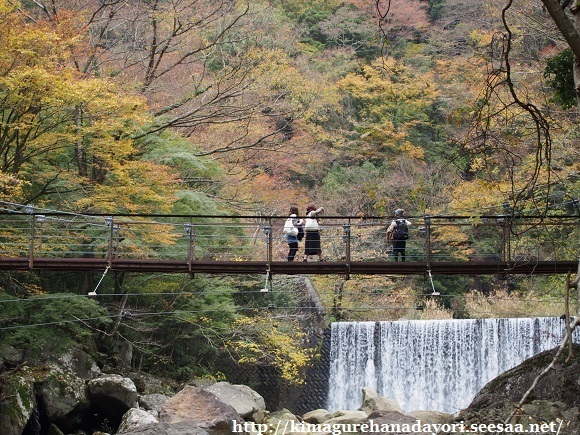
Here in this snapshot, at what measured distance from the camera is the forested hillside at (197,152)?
11336 millimetres

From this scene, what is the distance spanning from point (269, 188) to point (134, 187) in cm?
647

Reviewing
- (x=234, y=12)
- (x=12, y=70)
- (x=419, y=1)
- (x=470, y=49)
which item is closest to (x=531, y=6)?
(x=234, y=12)

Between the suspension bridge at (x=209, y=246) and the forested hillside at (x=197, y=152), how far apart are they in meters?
0.41

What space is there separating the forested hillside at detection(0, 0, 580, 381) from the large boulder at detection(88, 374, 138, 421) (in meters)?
1.04

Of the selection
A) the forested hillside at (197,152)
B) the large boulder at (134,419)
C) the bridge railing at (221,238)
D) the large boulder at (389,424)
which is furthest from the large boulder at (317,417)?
the large boulder at (134,419)

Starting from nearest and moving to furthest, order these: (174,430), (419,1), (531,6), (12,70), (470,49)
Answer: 1. (174,430)
2. (12,70)
3. (531,6)
4. (470,49)
5. (419,1)

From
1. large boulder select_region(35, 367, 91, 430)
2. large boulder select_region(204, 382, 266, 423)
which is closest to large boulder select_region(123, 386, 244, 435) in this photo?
large boulder select_region(35, 367, 91, 430)

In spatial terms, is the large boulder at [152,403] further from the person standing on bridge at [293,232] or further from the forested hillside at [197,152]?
the person standing on bridge at [293,232]

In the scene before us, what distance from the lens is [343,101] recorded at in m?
25.4

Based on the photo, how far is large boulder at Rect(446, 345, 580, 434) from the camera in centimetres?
501

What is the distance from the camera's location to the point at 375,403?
595 inches

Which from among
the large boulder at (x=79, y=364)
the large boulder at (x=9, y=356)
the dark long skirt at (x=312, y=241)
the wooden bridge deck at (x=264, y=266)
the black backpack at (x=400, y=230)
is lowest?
the large boulder at (x=79, y=364)

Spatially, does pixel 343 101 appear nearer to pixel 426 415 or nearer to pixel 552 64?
pixel 426 415

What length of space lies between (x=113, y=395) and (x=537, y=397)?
25.9ft
